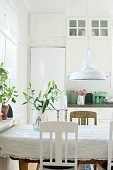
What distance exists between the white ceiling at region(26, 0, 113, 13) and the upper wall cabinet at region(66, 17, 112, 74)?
378 mm

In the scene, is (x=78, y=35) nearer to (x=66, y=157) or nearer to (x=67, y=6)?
(x=67, y=6)

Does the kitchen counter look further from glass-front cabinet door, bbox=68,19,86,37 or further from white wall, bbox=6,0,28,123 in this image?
glass-front cabinet door, bbox=68,19,86,37

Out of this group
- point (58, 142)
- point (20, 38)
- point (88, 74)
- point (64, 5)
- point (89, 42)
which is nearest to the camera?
point (58, 142)

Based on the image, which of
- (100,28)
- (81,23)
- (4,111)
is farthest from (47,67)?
(4,111)

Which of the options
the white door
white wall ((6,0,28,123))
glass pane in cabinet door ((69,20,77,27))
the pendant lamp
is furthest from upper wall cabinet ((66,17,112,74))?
the pendant lamp

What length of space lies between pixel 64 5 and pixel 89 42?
91 cm

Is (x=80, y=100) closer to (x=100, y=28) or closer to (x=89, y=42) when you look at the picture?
(x=89, y=42)

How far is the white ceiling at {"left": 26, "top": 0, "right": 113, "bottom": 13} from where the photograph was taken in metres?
5.16

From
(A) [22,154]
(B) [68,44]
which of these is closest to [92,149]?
(A) [22,154]

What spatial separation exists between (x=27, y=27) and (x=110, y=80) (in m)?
2.00

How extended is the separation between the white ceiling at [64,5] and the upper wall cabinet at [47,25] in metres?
0.14

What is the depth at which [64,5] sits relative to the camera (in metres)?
5.42

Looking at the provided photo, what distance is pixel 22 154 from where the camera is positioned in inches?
106

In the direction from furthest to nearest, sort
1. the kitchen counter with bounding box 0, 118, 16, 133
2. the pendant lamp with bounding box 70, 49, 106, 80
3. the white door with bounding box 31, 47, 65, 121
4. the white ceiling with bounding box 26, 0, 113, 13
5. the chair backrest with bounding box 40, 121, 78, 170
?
the white door with bounding box 31, 47, 65, 121 → the white ceiling with bounding box 26, 0, 113, 13 → the pendant lamp with bounding box 70, 49, 106, 80 → the kitchen counter with bounding box 0, 118, 16, 133 → the chair backrest with bounding box 40, 121, 78, 170
